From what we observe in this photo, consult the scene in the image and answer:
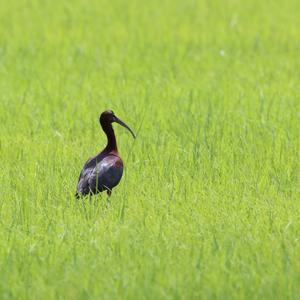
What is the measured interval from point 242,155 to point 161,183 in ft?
3.30

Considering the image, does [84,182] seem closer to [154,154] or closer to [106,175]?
[106,175]

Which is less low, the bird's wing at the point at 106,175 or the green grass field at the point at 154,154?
the bird's wing at the point at 106,175

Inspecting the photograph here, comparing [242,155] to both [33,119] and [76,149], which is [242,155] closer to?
[76,149]

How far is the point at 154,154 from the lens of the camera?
783 cm

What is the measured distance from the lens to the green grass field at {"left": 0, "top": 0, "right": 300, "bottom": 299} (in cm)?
540

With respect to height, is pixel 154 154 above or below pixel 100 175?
below

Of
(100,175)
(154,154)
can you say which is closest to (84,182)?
(100,175)

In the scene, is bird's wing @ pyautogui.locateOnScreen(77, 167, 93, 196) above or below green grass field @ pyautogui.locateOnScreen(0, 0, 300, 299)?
above

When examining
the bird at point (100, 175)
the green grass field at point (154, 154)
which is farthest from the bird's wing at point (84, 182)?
the green grass field at point (154, 154)

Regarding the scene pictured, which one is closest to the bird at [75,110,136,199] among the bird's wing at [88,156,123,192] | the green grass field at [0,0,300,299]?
the bird's wing at [88,156,123,192]

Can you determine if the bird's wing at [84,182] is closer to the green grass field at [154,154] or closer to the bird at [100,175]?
the bird at [100,175]

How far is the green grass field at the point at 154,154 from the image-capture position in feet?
17.7

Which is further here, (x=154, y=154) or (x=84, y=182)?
(x=154, y=154)

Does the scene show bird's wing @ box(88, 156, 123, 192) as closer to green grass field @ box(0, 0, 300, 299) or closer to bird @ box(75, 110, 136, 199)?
bird @ box(75, 110, 136, 199)
